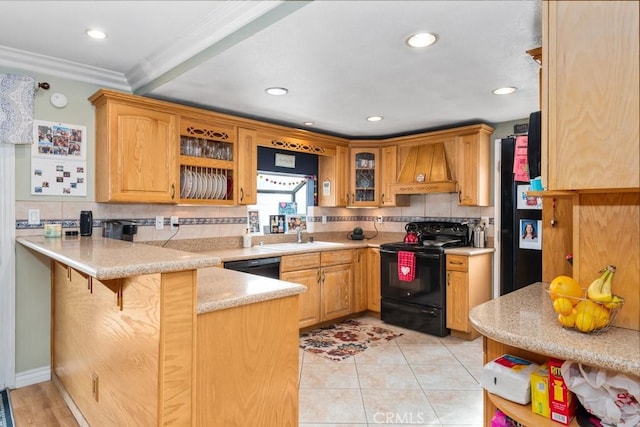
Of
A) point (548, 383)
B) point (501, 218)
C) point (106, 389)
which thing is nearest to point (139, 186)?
point (106, 389)

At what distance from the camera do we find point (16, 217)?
2.81 metres

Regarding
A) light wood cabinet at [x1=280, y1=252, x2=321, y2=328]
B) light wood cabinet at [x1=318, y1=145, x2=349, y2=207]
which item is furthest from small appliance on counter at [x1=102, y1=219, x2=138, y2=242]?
light wood cabinet at [x1=318, y1=145, x2=349, y2=207]

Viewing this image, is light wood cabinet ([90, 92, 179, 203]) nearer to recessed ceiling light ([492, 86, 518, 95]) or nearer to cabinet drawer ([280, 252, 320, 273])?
cabinet drawer ([280, 252, 320, 273])

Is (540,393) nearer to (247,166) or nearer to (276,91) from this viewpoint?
(276,91)

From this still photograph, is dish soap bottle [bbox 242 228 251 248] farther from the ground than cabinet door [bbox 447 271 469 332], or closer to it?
farther from the ground

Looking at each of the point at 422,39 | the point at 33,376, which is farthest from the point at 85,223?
the point at 422,39

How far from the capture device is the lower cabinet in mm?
3961

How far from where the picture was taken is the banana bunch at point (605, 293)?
121cm

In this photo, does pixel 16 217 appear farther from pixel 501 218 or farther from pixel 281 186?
pixel 501 218

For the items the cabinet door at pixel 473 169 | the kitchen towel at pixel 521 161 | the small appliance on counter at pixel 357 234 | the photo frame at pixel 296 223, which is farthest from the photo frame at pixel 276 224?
the kitchen towel at pixel 521 161

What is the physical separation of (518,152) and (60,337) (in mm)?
3208

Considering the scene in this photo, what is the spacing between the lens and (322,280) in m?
4.20

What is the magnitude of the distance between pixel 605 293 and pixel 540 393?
1.26 feet

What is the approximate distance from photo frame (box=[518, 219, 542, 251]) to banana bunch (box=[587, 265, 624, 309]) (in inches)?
111
